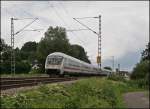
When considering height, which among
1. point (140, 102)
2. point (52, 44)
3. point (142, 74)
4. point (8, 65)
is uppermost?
point (52, 44)

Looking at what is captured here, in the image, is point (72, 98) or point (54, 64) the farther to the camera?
point (54, 64)

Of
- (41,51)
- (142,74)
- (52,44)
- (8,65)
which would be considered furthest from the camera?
(52,44)

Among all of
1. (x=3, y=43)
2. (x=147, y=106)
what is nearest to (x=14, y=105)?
(x=147, y=106)

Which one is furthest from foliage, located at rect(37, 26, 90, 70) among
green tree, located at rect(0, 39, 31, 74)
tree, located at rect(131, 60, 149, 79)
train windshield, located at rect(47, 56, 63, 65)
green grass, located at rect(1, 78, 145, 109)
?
tree, located at rect(131, 60, 149, 79)

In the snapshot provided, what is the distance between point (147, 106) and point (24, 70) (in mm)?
76200

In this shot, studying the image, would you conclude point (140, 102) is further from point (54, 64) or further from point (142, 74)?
point (54, 64)

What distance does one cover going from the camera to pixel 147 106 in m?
4.86

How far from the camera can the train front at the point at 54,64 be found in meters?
49.3

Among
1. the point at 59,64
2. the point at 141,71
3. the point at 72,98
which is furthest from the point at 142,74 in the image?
the point at 59,64

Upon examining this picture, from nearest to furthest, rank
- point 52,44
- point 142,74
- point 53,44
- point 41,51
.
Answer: point 142,74 < point 41,51 < point 52,44 < point 53,44

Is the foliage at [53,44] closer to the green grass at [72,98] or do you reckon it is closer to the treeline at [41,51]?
the treeline at [41,51]

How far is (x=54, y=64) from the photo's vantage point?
164ft

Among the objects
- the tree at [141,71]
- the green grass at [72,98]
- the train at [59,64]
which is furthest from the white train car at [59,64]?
the tree at [141,71]

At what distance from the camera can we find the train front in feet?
162
